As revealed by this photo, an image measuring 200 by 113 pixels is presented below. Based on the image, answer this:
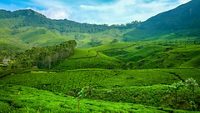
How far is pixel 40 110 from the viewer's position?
3191 inches

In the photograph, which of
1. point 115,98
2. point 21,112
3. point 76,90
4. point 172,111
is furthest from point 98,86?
point 21,112

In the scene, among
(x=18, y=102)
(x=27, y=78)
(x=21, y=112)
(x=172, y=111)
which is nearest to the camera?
(x=21, y=112)

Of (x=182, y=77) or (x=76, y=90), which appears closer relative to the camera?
(x=76, y=90)

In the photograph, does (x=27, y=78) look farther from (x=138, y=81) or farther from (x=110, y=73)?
(x=138, y=81)

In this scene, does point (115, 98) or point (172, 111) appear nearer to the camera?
point (172, 111)

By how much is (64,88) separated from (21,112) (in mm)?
75041

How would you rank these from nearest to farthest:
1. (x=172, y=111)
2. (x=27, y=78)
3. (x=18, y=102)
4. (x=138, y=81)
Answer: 1. (x=18, y=102)
2. (x=172, y=111)
3. (x=138, y=81)
4. (x=27, y=78)

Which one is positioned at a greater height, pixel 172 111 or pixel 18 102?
pixel 18 102

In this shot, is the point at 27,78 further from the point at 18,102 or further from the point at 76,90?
the point at 18,102

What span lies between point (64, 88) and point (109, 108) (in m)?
58.8

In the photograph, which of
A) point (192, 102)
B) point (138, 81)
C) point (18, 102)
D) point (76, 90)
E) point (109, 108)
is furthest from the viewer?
point (138, 81)

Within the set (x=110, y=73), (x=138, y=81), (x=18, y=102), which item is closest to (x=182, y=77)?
(x=138, y=81)

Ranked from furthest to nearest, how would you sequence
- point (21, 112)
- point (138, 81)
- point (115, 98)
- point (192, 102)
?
point (138, 81) → point (115, 98) → point (192, 102) → point (21, 112)

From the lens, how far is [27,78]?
169 m
